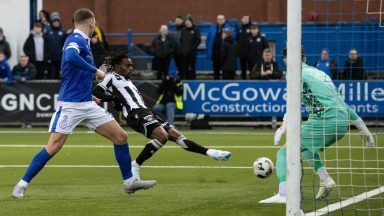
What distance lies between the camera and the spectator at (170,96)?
2377cm

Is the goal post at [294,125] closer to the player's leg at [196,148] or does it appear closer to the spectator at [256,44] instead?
the player's leg at [196,148]

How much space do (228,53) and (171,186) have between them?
486 inches

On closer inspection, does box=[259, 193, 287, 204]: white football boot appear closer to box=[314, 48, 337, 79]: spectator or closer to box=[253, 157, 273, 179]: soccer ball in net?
box=[253, 157, 273, 179]: soccer ball in net

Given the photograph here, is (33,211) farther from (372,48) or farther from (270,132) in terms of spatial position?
(270,132)

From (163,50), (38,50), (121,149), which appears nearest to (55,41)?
(38,50)

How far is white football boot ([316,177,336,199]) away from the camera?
11141 millimetres

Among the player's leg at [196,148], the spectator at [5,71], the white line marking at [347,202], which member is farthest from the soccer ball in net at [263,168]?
the spectator at [5,71]

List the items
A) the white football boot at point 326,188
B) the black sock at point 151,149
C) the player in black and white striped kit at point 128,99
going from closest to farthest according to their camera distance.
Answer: the white football boot at point 326,188
the player in black and white striped kit at point 128,99
the black sock at point 151,149

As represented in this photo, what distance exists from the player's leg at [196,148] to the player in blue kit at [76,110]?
3.63ft

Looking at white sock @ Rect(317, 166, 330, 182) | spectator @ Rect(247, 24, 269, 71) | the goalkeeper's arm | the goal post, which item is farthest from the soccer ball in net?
spectator @ Rect(247, 24, 269, 71)

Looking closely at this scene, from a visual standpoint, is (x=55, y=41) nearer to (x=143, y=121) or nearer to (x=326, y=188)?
(x=143, y=121)

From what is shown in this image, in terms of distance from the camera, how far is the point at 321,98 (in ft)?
35.4

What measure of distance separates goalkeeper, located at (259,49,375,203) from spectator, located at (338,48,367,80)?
9.64 feet

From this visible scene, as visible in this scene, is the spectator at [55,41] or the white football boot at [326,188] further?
the spectator at [55,41]
